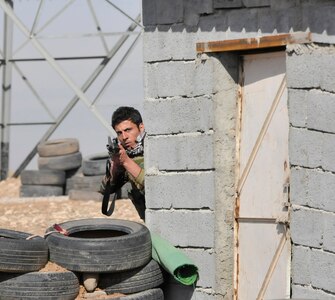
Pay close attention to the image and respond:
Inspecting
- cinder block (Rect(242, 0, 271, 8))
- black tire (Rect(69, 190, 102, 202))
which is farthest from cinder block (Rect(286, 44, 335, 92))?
black tire (Rect(69, 190, 102, 202))

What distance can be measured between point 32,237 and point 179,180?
1322mm

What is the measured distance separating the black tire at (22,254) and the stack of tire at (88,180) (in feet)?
35.6

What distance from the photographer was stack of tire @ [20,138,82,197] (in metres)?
20.8

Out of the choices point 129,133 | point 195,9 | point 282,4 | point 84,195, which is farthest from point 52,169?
point 282,4

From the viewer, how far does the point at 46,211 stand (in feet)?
61.8

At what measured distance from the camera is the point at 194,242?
9.09 m

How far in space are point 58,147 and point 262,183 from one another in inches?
515

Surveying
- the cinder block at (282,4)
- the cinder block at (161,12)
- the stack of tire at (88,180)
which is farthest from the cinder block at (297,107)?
the stack of tire at (88,180)

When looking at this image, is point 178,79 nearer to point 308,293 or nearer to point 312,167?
point 312,167

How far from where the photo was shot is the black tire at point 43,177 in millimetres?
20797

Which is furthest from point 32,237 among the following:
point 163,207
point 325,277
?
point 325,277

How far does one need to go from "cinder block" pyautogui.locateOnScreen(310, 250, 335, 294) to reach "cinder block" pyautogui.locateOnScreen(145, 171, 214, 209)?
1.18m

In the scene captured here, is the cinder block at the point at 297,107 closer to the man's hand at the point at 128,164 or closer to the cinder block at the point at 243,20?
the cinder block at the point at 243,20

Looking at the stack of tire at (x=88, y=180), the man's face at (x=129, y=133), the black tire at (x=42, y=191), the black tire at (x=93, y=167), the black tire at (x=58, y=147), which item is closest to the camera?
the man's face at (x=129, y=133)
